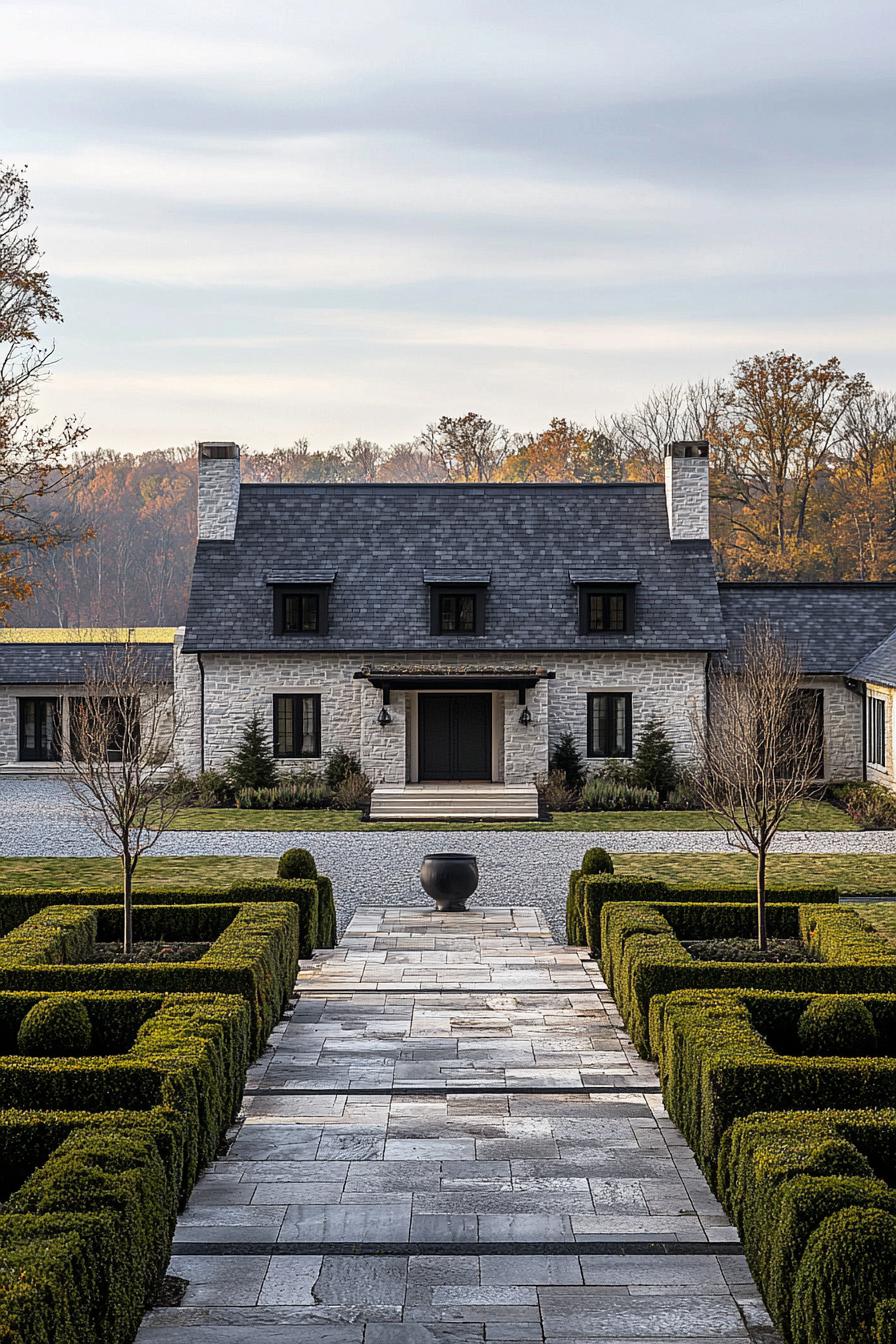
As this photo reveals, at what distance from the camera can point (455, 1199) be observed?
832 centimetres

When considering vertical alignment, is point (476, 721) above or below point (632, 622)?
below

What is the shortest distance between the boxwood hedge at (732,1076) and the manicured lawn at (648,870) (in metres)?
9.24

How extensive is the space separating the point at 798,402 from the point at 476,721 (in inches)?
781

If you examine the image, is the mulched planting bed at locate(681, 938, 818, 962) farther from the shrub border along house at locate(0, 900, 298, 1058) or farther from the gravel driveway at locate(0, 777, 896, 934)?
the gravel driveway at locate(0, 777, 896, 934)

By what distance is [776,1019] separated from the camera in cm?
1084

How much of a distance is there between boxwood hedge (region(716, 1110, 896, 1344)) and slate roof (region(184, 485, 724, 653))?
23685 millimetres

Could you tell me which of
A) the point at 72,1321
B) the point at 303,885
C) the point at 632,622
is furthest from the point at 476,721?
the point at 72,1321

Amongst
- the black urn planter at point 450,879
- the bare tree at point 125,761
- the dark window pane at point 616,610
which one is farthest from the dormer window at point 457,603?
the black urn planter at point 450,879

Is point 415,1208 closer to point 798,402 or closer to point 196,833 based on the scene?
point 196,833

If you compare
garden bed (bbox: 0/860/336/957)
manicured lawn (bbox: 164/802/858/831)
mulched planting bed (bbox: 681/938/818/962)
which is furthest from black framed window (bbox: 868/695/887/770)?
garden bed (bbox: 0/860/336/957)

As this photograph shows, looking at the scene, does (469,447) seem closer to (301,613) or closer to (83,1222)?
(301,613)

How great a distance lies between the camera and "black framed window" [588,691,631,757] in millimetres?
31859

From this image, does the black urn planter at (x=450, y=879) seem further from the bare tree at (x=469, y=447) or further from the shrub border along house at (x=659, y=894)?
the bare tree at (x=469, y=447)

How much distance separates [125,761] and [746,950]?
645 centimetres
